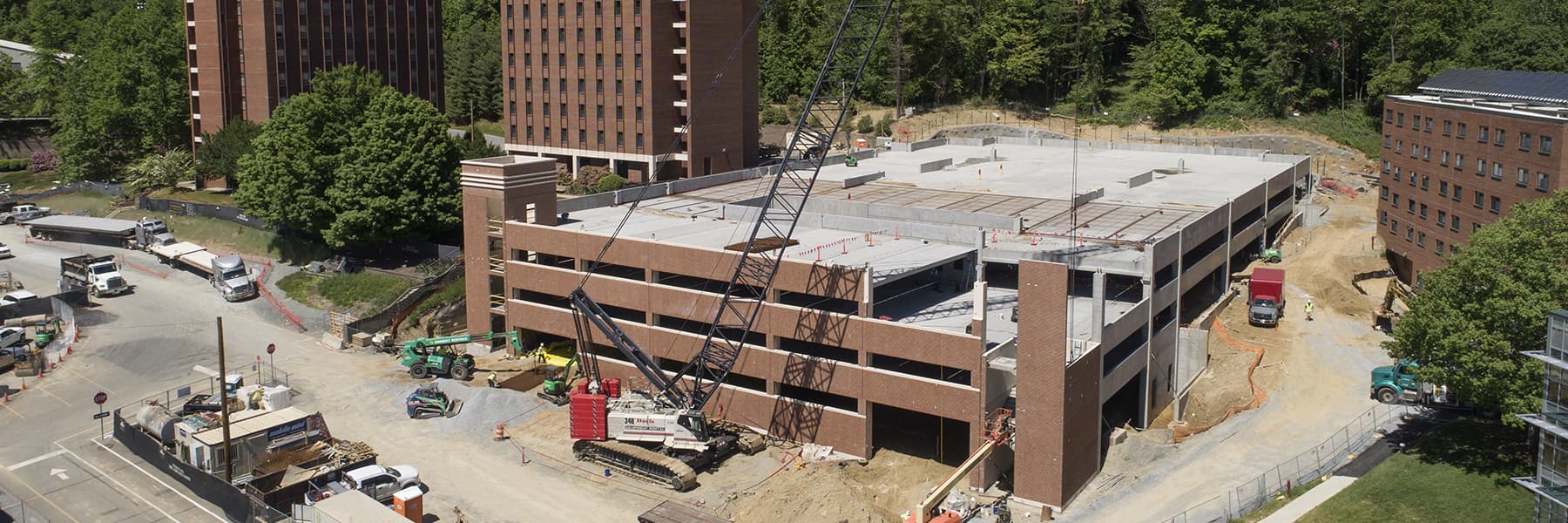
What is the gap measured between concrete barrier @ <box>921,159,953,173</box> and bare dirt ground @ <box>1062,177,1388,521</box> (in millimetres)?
26039

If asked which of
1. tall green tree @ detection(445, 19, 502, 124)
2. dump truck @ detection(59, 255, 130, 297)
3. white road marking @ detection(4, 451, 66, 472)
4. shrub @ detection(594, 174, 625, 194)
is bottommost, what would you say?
white road marking @ detection(4, 451, 66, 472)

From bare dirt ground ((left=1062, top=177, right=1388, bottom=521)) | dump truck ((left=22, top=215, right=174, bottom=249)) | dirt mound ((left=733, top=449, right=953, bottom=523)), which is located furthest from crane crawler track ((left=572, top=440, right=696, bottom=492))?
dump truck ((left=22, top=215, right=174, bottom=249))

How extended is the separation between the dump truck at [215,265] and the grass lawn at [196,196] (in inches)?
366

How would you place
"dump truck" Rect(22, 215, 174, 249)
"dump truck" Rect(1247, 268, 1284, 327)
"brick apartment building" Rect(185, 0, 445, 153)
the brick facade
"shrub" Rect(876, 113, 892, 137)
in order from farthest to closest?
"shrub" Rect(876, 113, 892, 137) < "brick apartment building" Rect(185, 0, 445, 153) < "dump truck" Rect(22, 215, 174, 249) < "dump truck" Rect(1247, 268, 1284, 327) < the brick facade

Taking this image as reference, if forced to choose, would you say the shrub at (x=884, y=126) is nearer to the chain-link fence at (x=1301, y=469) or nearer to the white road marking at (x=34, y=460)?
the chain-link fence at (x=1301, y=469)

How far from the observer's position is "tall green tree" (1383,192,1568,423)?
146 ft

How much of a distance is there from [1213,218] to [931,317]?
21506mm

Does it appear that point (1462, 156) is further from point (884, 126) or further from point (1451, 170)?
point (884, 126)

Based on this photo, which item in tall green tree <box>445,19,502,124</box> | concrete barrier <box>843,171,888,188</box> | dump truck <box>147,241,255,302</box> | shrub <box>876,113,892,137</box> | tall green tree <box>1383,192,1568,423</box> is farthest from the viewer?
tall green tree <box>445,19,502,124</box>

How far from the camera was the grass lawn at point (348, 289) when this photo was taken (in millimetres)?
78125

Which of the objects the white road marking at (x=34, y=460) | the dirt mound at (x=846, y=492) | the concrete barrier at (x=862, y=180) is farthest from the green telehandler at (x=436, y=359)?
the concrete barrier at (x=862, y=180)

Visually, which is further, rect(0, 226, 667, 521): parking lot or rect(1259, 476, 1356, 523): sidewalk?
rect(0, 226, 667, 521): parking lot

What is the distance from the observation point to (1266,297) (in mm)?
68562

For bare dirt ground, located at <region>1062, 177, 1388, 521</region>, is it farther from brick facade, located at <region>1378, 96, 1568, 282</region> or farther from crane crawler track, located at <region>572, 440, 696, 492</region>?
crane crawler track, located at <region>572, 440, 696, 492</region>
